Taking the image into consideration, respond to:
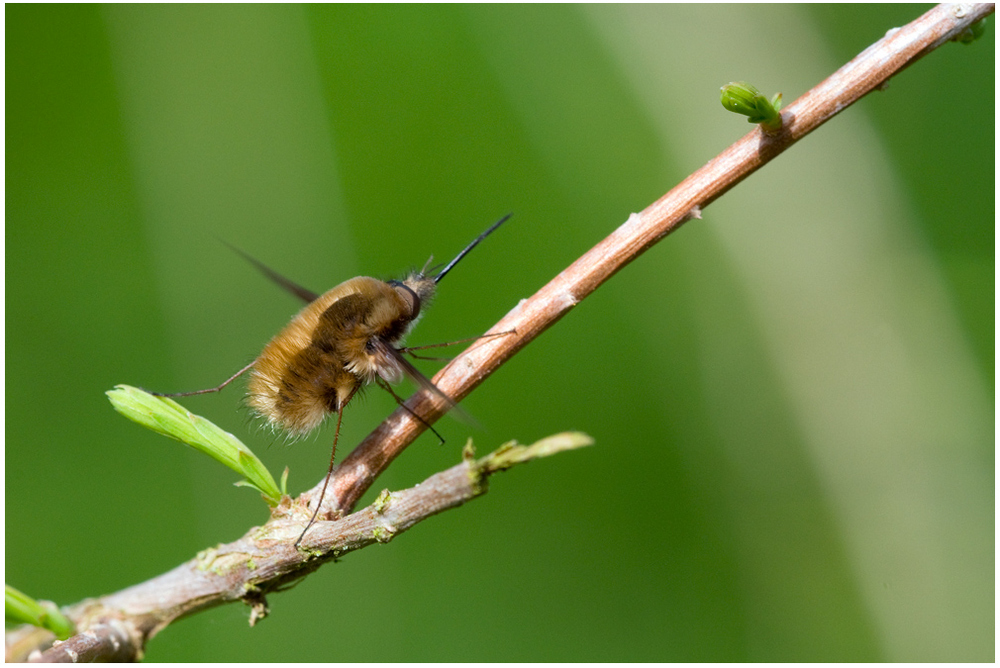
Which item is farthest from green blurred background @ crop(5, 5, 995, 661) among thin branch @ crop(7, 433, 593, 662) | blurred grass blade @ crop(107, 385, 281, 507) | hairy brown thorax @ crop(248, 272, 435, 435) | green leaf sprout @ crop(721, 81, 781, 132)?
green leaf sprout @ crop(721, 81, 781, 132)

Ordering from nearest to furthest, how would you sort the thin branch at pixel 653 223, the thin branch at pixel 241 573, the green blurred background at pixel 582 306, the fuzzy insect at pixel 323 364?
1. the thin branch at pixel 241 573
2. the thin branch at pixel 653 223
3. the fuzzy insect at pixel 323 364
4. the green blurred background at pixel 582 306

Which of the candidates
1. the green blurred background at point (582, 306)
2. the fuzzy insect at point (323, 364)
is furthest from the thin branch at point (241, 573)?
the green blurred background at point (582, 306)

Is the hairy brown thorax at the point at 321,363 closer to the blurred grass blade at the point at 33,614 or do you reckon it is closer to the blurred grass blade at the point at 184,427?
the blurred grass blade at the point at 184,427

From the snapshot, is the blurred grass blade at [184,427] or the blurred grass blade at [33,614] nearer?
the blurred grass blade at [33,614]

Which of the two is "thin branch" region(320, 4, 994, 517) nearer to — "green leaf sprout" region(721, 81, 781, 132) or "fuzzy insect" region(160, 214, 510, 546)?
"green leaf sprout" region(721, 81, 781, 132)

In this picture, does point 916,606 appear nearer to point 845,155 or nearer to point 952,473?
Answer: point 952,473

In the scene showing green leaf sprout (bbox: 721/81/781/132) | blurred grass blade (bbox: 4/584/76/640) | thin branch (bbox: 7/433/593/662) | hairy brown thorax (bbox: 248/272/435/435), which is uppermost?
green leaf sprout (bbox: 721/81/781/132)
